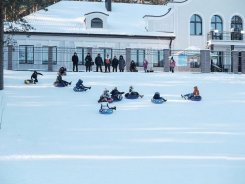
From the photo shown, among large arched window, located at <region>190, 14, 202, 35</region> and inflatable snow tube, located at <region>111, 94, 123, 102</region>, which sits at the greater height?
large arched window, located at <region>190, 14, 202, 35</region>

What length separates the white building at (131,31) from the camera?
117ft

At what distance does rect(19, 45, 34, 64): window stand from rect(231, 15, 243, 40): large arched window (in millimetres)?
15971

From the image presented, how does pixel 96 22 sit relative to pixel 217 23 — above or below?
below

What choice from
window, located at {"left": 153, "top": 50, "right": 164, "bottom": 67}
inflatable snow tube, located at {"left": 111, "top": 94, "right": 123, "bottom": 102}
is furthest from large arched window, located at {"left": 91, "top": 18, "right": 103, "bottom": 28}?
inflatable snow tube, located at {"left": 111, "top": 94, "right": 123, "bottom": 102}

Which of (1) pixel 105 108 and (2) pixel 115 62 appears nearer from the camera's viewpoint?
(1) pixel 105 108

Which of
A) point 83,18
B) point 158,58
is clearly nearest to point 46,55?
point 83,18

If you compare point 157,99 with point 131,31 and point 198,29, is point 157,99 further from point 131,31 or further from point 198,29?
point 198,29

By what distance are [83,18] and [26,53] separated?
5.53 meters

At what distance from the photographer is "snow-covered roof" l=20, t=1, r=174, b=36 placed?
3619 cm

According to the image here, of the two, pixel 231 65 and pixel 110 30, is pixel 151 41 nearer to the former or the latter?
pixel 110 30

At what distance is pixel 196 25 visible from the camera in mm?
39688

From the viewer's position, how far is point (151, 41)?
123 feet

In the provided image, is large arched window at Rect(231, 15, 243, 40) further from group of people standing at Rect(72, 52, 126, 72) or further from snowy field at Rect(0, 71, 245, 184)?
snowy field at Rect(0, 71, 245, 184)

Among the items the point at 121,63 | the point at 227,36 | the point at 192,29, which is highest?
the point at 192,29
